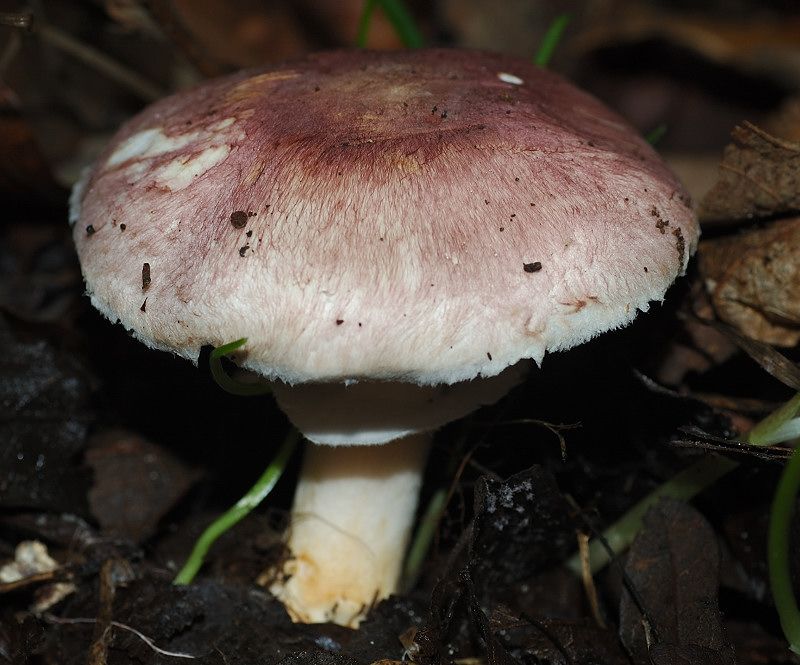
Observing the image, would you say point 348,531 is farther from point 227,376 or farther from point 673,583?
point 673,583

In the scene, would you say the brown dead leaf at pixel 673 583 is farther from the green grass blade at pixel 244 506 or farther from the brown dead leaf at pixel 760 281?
the green grass blade at pixel 244 506

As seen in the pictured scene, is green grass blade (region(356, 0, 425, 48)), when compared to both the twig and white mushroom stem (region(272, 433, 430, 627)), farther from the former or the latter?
the twig

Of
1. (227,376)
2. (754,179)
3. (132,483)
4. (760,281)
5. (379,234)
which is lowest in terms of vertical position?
(132,483)

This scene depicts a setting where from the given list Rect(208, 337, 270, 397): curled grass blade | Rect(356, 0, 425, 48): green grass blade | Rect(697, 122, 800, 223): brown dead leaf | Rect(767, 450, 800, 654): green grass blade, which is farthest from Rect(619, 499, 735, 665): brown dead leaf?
Rect(356, 0, 425, 48): green grass blade

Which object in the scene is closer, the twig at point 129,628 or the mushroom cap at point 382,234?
the mushroom cap at point 382,234

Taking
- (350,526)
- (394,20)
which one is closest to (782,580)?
(350,526)

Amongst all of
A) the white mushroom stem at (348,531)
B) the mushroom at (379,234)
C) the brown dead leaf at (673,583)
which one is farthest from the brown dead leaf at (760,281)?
the white mushroom stem at (348,531)
